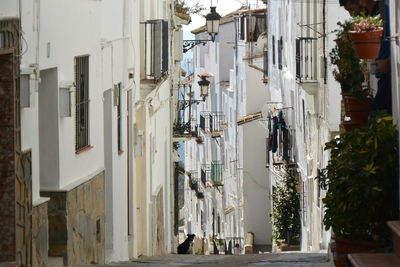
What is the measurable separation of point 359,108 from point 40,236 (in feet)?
13.3

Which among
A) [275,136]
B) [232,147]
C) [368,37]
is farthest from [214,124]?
[368,37]

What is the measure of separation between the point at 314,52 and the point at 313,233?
465 centimetres

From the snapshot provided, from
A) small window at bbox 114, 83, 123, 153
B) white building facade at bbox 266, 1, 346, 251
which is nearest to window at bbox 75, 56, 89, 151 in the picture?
small window at bbox 114, 83, 123, 153

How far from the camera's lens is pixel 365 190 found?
10.4m

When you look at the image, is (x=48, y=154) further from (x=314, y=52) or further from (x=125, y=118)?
(x=314, y=52)

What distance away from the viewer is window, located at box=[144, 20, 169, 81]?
22141 millimetres

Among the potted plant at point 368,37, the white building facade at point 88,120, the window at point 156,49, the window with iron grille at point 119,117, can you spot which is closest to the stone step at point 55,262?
the white building facade at point 88,120

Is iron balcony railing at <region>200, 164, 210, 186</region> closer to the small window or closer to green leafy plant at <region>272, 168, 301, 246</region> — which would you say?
green leafy plant at <region>272, 168, 301, 246</region>

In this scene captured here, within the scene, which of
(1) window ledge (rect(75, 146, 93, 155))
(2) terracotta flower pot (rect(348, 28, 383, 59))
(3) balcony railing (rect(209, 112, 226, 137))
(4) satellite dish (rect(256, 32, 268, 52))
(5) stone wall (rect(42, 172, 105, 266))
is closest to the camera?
(2) terracotta flower pot (rect(348, 28, 383, 59))

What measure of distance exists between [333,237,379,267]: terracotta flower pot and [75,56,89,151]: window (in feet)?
16.4

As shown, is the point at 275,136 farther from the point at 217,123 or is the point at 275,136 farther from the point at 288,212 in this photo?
the point at 217,123

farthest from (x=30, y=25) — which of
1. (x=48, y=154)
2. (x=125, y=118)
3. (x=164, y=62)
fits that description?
(x=164, y=62)

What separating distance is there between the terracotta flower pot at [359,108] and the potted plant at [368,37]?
1.66 meters

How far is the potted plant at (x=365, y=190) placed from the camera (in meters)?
10.5
